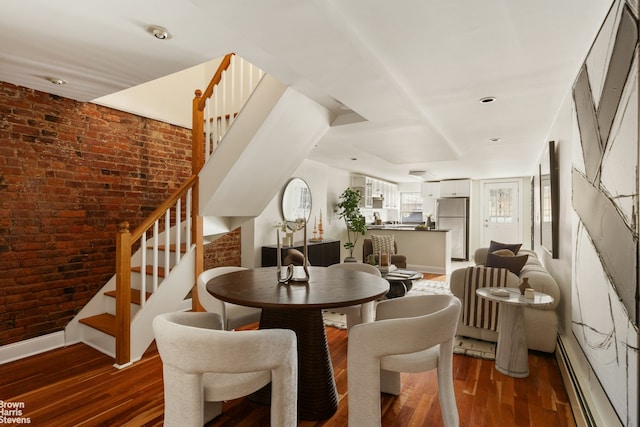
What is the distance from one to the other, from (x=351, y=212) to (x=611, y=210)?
6.09 metres

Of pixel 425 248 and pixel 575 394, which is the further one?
pixel 425 248

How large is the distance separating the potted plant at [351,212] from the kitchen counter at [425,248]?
2.61ft

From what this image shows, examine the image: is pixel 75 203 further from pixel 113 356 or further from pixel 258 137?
pixel 258 137

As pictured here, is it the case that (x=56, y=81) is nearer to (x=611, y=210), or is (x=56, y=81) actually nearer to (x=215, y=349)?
(x=215, y=349)

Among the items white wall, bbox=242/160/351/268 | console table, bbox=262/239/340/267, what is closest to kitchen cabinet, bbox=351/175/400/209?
white wall, bbox=242/160/351/268

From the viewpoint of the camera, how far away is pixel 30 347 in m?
3.04

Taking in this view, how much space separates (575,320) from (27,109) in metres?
4.78

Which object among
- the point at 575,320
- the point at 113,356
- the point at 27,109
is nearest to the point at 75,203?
the point at 27,109

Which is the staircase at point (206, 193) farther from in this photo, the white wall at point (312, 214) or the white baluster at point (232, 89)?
the white wall at point (312, 214)

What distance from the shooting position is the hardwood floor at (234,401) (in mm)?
2078

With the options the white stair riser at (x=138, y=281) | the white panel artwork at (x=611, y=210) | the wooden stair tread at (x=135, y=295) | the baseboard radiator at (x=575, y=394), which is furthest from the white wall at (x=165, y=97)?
the baseboard radiator at (x=575, y=394)

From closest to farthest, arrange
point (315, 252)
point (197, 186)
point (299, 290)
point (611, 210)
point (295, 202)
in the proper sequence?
point (611, 210) < point (299, 290) < point (197, 186) < point (315, 252) < point (295, 202)

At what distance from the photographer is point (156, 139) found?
13.3 ft

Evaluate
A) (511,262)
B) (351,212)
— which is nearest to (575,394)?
(511,262)
